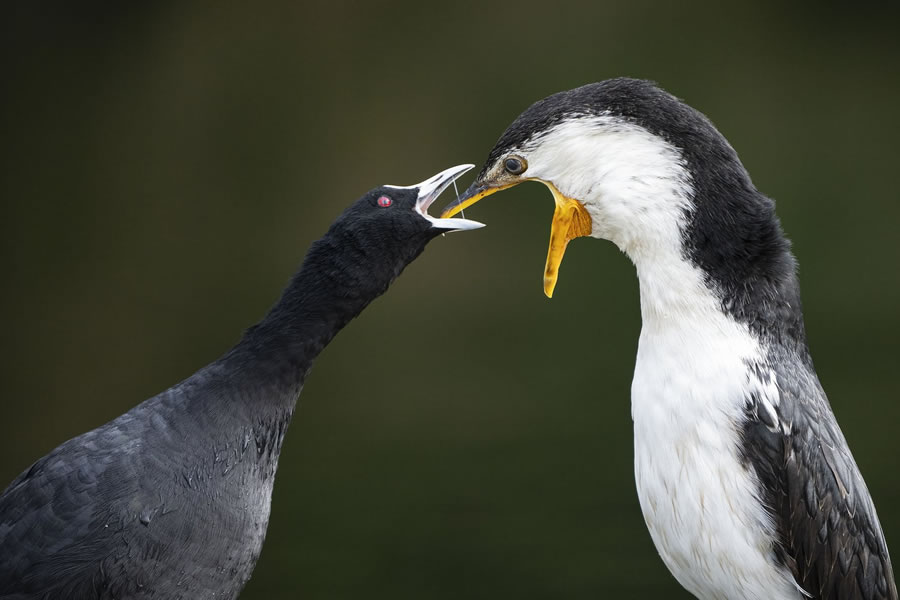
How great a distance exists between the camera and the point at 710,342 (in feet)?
9.11

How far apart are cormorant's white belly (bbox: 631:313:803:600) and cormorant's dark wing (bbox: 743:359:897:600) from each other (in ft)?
0.11

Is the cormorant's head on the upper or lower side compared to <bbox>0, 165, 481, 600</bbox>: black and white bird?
upper

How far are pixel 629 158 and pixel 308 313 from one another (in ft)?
2.97

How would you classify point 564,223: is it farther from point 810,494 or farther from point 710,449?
point 810,494

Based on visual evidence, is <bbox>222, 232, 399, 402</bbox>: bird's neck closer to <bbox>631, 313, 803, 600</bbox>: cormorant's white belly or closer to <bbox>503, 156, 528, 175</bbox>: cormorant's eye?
<bbox>503, 156, 528, 175</bbox>: cormorant's eye

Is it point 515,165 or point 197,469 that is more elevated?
point 515,165

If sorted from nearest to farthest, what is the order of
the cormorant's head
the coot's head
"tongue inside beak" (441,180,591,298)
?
the cormorant's head < "tongue inside beak" (441,180,591,298) < the coot's head

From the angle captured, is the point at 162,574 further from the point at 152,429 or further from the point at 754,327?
the point at 754,327

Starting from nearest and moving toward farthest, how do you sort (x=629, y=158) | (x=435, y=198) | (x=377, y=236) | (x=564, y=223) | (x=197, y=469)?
1. (x=629, y=158)
2. (x=564, y=223)
3. (x=197, y=469)
4. (x=377, y=236)
5. (x=435, y=198)

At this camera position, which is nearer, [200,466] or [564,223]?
[564,223]

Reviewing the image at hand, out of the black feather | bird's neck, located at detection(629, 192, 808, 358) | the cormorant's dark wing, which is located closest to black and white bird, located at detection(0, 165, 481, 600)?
the black feather

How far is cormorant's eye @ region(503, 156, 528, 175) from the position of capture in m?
2.85

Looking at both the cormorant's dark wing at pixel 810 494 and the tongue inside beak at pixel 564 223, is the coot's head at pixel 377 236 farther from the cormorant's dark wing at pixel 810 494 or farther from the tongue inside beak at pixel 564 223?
the cormorant's dark wing at pixel 810 494

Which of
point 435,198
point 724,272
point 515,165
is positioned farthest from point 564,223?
point 435,198
